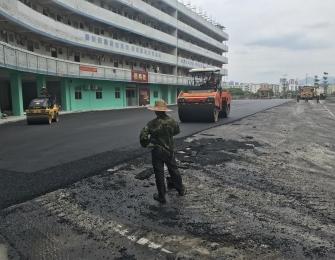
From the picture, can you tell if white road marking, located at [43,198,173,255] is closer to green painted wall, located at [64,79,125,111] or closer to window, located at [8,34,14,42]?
window, located at [8,34,14,42]

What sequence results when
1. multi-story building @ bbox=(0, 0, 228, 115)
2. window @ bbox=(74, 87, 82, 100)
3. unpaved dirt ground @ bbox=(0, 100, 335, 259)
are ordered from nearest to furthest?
unpaved dirt ground @ bbox=(0, 100, 335, 259) < multi-story building @ bbox=(0, 0, 228, 115) < window @ bbox=(74, 87, 82, 100)

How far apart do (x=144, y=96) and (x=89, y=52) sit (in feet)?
43.2

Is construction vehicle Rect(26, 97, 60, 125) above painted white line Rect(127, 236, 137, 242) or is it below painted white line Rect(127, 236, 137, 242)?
above

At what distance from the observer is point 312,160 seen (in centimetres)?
1009

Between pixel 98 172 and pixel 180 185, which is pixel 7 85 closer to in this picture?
pixel 98 172

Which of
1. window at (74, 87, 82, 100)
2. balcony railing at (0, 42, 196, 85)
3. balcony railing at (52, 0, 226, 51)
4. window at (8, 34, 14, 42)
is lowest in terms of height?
window at (74, 87, 82, 100)

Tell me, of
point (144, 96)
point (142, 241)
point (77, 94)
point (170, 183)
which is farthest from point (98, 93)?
point (142, 241)

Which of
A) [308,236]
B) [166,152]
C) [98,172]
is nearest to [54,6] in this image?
[98,172]

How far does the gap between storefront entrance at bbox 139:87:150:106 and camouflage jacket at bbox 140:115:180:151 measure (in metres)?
44.0

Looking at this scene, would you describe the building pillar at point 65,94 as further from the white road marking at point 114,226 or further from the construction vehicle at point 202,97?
the white road marking at point 114,226

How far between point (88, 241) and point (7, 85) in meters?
32.8

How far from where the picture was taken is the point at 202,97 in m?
19.6

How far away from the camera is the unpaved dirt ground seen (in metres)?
4.52

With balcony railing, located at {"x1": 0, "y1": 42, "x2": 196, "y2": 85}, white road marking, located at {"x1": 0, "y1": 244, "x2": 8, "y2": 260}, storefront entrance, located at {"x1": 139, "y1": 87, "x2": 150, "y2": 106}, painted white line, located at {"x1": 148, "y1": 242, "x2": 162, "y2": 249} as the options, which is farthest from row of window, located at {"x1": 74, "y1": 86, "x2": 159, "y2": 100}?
painted white line, located at {"x1": 148, "y1": 242, "x2": 162, "y2": 249}
